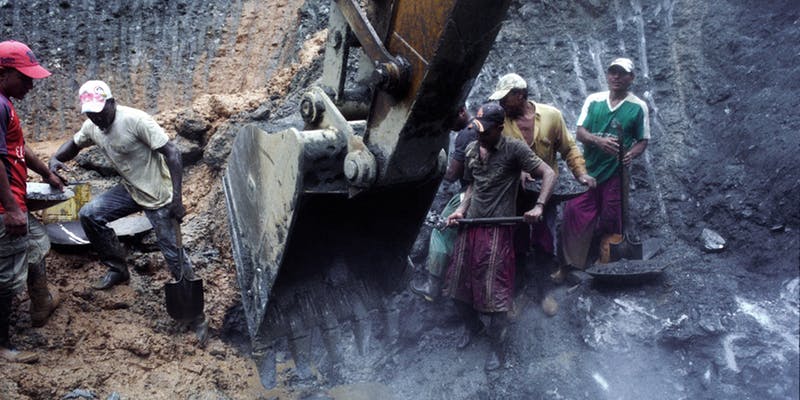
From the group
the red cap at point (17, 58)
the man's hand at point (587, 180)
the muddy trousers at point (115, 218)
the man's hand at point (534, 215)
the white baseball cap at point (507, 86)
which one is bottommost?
the muddy trousers at point (115, 218)

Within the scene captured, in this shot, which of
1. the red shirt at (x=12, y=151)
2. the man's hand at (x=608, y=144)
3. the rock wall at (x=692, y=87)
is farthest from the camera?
the rock wall at (x=692, y=87)

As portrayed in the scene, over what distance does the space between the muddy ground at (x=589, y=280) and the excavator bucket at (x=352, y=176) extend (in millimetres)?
213

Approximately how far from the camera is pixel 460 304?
456cm

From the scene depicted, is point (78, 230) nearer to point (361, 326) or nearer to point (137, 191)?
point (137, 191)

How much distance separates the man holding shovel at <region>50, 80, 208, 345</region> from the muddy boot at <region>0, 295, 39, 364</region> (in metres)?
0.70

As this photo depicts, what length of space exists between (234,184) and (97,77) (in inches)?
176

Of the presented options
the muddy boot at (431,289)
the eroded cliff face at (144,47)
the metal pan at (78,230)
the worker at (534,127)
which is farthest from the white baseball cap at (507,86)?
the eroded cliff face at (144,47)

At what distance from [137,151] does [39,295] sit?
3.52 ft

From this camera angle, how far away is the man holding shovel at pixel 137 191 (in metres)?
4.16

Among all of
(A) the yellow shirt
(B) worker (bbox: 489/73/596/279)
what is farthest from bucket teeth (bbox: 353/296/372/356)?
(A) the yellow shirt

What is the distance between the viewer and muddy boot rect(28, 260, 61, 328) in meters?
4.11

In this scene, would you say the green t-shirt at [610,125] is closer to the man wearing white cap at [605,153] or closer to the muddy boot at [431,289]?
the man wearing white cap at [605,153]

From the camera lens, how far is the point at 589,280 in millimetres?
4844

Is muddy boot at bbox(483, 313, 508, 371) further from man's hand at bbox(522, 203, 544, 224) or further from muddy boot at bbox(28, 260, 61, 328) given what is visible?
muddy boot at bbox(28, 260, 61, 328)
